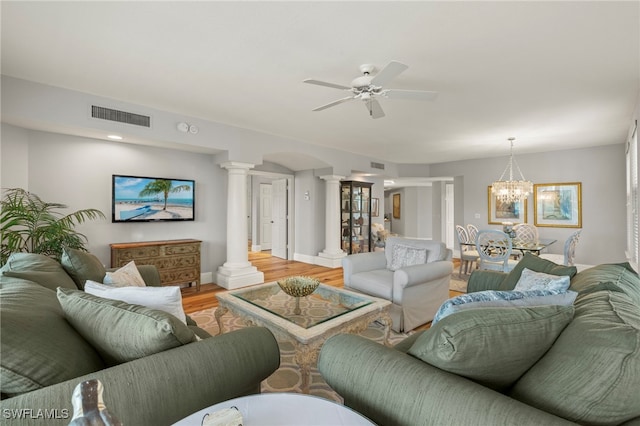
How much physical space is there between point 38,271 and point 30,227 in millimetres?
1934

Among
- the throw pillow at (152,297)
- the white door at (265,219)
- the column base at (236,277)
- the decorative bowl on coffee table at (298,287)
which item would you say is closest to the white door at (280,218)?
the white door at (265,219)

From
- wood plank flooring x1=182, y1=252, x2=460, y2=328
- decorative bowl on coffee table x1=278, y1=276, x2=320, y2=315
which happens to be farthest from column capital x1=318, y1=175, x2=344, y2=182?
decorative bowl on coffee table x1=278, y1=276, x2=320, y2=315

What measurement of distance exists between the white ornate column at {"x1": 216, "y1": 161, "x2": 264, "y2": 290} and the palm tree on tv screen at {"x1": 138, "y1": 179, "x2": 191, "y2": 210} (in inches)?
31.4

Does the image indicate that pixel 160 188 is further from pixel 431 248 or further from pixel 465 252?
pixel 465 252

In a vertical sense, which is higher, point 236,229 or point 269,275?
point 236,229

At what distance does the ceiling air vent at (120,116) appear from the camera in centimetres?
332

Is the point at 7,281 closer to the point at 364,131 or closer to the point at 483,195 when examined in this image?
the point at 364,131

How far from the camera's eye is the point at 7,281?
150 cm

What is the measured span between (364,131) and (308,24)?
9.25 ft

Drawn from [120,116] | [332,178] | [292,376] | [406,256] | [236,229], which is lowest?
[292,376]

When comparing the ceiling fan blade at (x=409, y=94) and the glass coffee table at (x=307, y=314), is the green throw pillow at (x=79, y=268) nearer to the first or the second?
the glass coffee table at (x=307, y=314)

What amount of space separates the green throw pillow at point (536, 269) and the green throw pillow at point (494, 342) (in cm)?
120

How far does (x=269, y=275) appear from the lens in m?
5.56

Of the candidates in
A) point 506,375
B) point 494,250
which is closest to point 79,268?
point 506,375
